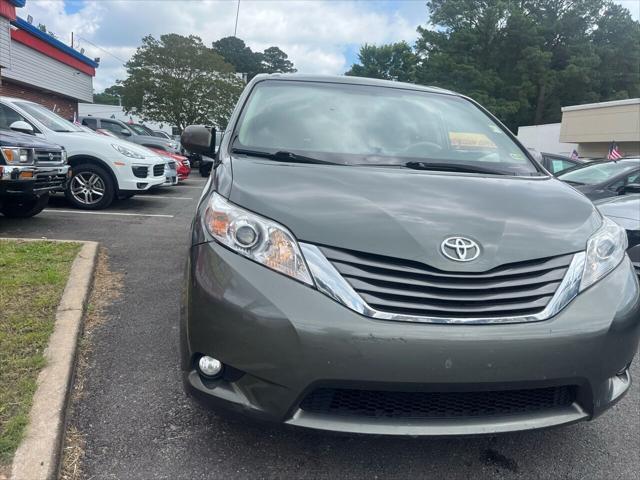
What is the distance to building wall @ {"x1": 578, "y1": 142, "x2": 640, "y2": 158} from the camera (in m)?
24.8

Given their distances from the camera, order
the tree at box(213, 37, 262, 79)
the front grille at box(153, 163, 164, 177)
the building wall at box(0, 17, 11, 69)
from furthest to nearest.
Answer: the tree at box(213, 37, 262, 79) → the building wall at box(0, 17, 11, 69) → the front grille at box(153, 163, 164, 177)

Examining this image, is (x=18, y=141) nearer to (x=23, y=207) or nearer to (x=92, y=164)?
(x=23, y=207)

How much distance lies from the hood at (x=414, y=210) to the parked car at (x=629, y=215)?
2.67 meters

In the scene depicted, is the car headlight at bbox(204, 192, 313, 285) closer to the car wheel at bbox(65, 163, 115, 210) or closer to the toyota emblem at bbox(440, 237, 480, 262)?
the toyota emblem at bbox(440, 237, 480, 262)

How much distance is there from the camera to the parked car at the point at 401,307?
1.71m

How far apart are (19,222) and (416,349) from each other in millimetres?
6430

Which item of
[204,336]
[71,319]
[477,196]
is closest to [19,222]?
[71,319]

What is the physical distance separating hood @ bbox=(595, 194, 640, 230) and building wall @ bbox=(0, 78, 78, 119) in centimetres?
1656

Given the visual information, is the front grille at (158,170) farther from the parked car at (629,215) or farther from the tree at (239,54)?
the tree at (239,54)

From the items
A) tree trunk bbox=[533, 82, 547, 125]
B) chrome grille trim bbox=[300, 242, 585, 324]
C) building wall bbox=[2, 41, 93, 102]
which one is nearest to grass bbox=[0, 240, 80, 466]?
chrome grille trim bbox=[300, 242, 585, 324]

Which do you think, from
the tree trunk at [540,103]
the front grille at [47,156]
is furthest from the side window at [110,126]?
the tree trunk at [540,103]

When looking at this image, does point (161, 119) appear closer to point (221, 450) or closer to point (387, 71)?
point (221, 450)

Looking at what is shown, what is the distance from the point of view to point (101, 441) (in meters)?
2.16

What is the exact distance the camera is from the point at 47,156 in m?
5.97
